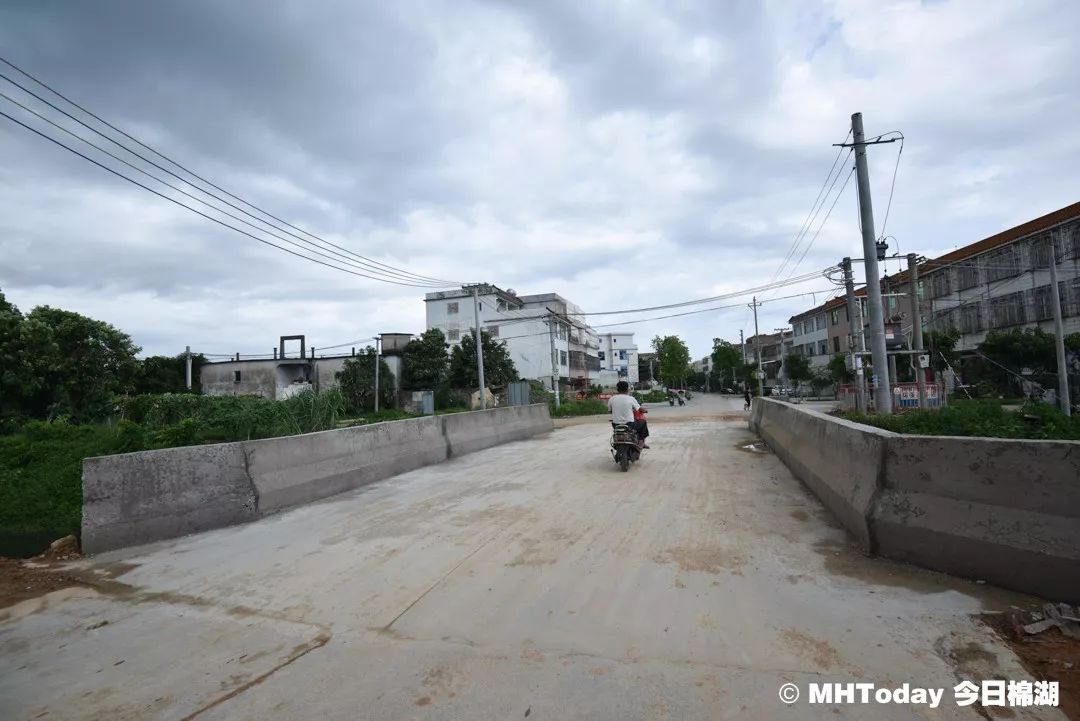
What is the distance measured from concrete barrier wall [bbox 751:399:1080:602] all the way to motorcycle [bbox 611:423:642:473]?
4636 mm

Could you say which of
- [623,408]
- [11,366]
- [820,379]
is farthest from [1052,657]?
[820,379]

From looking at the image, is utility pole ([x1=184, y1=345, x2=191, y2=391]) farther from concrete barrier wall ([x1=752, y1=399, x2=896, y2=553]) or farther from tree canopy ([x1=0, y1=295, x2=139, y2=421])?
concrete barrier wall ([x1=752, y1=399, x2=896, y2=553])

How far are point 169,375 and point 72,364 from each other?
18.0m

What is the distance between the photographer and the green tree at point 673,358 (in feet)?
300

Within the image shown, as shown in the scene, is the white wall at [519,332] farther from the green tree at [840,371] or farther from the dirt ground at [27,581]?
the dirt ground at [27,581]

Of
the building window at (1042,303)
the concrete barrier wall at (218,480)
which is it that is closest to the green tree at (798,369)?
the building window at (1042,303)

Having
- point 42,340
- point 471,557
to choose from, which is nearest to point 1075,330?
point 471,557

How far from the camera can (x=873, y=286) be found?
13711 mm

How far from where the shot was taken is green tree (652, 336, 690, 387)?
91.6 m

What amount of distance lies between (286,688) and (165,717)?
55 cm

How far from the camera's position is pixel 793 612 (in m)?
3.75

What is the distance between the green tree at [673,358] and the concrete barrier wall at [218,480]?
84.7m

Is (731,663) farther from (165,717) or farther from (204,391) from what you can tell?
(204,391)

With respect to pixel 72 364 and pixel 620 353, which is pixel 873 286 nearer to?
pixel 72 364
